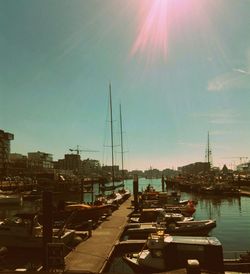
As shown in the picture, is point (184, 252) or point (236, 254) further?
point (236, 254)

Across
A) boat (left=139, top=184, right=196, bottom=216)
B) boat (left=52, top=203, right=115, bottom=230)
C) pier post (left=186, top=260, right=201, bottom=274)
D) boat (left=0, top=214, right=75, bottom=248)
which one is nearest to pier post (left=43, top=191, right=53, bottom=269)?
boat (left=0, top=214, right=75, bottom=248)

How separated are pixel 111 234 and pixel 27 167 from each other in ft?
585

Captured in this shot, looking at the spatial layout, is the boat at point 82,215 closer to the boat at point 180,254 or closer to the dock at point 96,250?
the dock at point 96,250

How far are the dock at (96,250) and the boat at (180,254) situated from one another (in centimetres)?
282

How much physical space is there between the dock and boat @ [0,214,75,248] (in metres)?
1.98

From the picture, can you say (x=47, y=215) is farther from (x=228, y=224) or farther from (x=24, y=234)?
(x=228, y=224)

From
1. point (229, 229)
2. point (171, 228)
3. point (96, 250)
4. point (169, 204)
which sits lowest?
point (229, 229)

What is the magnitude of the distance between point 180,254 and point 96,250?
6.91 meters

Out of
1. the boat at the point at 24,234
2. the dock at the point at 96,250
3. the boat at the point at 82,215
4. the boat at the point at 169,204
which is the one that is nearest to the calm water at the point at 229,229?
the dock at the point at 96,250

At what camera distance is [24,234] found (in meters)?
26.6

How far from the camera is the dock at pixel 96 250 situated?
20328 millimetres

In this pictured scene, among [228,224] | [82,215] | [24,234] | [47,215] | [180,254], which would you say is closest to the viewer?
[180,254]

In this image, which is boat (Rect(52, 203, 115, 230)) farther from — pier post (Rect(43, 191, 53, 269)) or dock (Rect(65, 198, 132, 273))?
pier post (Rect(43, 191, 53, 269))

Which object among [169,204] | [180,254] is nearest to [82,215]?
[169,204]
